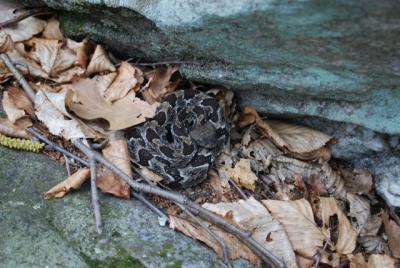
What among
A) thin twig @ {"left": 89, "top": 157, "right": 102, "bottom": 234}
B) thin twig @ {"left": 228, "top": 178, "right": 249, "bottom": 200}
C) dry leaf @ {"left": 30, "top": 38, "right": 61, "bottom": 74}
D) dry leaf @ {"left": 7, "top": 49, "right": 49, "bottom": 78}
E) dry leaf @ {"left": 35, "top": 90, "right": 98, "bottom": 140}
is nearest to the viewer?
thin twig @ {"left": 89, "top": 157, "right": 102, "bottom": 234}

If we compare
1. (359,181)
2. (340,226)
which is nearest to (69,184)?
(340,226)

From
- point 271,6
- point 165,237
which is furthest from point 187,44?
point 165,237

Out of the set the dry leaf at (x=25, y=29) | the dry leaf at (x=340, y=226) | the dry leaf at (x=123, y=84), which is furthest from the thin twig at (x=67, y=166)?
the dry leaf at (x=340, y=226)

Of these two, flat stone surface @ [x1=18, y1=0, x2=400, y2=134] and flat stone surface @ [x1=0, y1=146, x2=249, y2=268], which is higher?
flat stone surface @ [x1=18, y1=0, x2=400, y2=134]

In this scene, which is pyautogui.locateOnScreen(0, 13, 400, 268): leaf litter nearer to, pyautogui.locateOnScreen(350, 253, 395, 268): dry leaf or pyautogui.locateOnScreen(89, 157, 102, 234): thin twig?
pyautogui.locateOnScreen(350, 253, 395, 268): dry leaf

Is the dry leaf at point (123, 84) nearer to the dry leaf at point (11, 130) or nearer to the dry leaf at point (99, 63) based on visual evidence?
the dry leaf at point (99, 63)

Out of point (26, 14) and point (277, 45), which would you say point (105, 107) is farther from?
point (277, 45)

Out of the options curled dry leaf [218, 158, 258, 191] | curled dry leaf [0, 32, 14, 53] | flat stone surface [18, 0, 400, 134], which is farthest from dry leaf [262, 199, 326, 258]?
curled dry leaf [0, 32, 14, 53]
